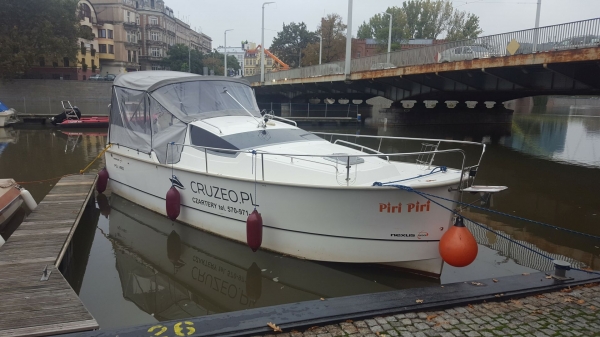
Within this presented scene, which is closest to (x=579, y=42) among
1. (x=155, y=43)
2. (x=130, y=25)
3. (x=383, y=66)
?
(x=383, y=66)

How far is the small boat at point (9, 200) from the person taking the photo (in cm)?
841

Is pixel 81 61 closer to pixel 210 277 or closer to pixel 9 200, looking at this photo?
pixel 9 200

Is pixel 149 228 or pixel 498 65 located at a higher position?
pixel 498 65

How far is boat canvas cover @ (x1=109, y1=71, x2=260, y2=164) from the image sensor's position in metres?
8.72

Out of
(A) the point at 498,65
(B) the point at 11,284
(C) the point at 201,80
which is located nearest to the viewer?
(B) the point at 11,284

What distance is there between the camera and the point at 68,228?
7.11 metres

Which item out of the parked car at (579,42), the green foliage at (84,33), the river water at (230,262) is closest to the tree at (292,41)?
the green foliage at (84,33)

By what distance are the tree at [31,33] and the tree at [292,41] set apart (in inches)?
1586

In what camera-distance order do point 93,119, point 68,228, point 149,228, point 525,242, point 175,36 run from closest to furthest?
point 68,228 → point 525,242 → point 149,228 → point 93,119 → point 175,36

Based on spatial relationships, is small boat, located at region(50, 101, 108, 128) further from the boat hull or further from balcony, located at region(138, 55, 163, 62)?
balcony, located at region(138, 55, 163, 62)

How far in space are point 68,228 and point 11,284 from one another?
6.74 feet

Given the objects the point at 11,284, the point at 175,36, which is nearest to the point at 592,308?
the point at 11,284

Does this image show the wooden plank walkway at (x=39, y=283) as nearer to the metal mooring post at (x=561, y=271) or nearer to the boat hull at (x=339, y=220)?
the boat hull at (x=339, y=220)

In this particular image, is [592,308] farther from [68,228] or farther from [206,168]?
[68,228]
